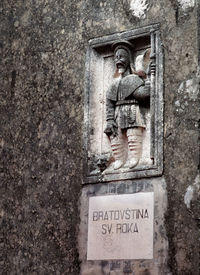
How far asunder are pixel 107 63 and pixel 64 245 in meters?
1.46

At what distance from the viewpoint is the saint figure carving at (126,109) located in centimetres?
555

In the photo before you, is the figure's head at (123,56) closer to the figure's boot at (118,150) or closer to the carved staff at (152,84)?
the carved staff at (152,84)

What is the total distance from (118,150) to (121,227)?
1.96ft

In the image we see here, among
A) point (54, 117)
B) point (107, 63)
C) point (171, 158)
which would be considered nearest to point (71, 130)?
point (54, 117)

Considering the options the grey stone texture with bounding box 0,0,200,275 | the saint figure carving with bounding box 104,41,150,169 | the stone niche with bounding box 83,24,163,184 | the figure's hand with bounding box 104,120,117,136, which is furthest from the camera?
the figure's hand with bounding box 104,120,117,136

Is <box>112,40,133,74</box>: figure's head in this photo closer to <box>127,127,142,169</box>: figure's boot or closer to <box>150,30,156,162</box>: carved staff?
<box>150,30,156,162</box>: carved staff

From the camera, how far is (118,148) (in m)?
5.62

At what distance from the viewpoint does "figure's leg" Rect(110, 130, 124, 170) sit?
5.59m

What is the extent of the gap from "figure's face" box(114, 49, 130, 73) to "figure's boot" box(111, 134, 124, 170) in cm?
53

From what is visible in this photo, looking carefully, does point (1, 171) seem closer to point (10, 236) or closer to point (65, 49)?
point (10, 236)

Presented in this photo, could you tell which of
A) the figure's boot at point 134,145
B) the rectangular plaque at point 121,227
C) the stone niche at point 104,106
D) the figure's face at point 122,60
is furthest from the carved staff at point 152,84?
the rectangular plaque at point 121,227

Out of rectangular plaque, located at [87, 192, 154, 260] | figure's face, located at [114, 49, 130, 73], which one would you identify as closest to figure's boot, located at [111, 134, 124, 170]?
rectangular plaque, located at [87, 192, 154, 260]

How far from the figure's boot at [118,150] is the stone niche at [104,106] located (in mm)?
A: 31

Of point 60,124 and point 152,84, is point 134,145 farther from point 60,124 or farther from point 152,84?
point 60,124
